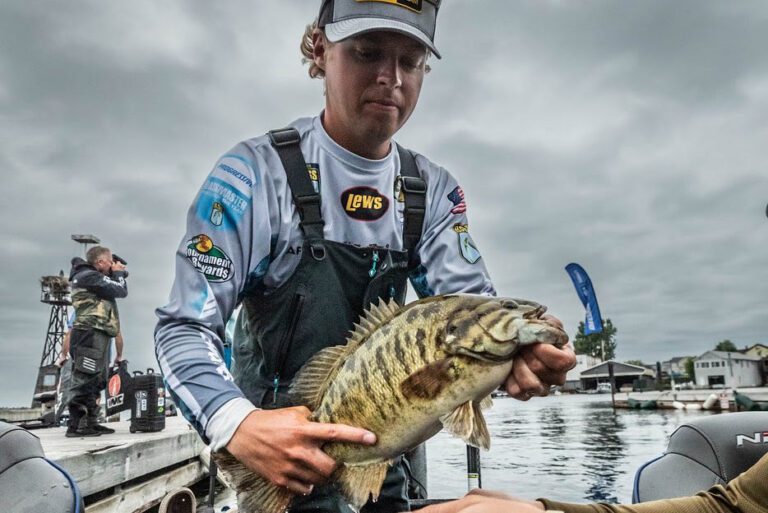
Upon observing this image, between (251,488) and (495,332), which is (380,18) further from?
(251,488)

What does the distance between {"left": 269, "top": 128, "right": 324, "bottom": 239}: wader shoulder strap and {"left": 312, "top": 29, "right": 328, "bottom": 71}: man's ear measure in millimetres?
436

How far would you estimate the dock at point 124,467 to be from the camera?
5869 mm

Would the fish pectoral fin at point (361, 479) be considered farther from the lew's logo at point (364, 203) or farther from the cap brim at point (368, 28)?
the cap brim at point (368, 28)

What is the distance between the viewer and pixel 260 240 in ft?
7.59

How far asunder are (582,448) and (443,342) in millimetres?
29657

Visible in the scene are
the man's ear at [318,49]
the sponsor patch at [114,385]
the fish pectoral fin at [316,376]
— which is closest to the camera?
the fish pectoral fin at [316,376]

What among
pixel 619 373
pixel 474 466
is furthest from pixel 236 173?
pixel 619 373

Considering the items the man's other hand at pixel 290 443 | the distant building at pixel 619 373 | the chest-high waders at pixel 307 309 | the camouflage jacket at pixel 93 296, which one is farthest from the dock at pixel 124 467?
the distant building at pixel 619 373

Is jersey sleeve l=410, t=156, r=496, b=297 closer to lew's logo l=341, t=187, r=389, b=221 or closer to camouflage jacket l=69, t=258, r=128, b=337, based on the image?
lew's logo l=341, t=187, r=389, b=221

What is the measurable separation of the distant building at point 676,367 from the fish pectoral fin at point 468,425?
110137mm

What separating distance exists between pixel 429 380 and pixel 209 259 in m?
0.96

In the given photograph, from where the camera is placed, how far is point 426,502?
2.07 m

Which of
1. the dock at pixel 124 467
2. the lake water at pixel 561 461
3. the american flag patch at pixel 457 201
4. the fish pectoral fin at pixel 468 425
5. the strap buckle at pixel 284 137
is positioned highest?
the strap buckle at pixel 284 137

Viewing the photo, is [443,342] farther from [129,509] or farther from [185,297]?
[129,509]
